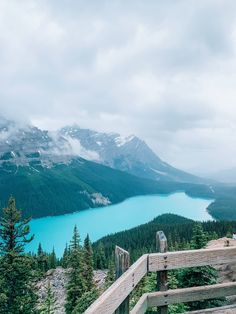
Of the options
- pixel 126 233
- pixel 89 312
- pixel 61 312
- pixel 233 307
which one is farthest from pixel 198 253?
pixel 126 233

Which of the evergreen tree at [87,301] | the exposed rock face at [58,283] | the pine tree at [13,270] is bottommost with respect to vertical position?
the exposed rock face at [58,283]

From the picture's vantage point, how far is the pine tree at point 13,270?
82.1 feet

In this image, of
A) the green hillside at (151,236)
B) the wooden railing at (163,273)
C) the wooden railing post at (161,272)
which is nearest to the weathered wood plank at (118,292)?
the wooden railing at (163,273)

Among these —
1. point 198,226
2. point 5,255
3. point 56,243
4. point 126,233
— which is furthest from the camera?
point 56,243

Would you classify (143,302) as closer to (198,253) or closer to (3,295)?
(198,253)

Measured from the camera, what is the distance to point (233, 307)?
24.0 ft

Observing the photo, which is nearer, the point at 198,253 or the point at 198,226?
the point at 198,253

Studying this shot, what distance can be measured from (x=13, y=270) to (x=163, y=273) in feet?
67.9

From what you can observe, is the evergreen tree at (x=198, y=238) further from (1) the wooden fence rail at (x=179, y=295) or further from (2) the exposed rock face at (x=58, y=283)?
(2) the exposed rock face at (x=58, y=283)

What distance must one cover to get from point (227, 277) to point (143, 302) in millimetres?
11881

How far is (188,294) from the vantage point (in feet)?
23.6

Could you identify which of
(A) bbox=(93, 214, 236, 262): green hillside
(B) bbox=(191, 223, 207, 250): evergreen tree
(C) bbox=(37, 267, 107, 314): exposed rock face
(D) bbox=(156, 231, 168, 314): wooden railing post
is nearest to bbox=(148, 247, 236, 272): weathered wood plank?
(D) bbox=(156, 231, 168, 314): wooden railing post

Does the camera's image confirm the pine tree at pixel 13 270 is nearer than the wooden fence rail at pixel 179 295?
No

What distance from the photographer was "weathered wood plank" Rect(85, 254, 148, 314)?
444 centimetres
